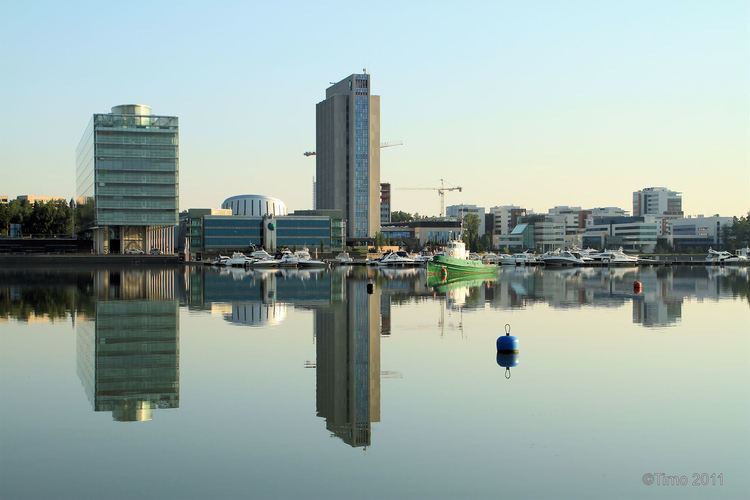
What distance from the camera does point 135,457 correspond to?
78.8ft

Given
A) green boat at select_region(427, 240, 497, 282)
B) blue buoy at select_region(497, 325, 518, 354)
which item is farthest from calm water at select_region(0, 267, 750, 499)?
green boat at select_region(427, 240, 497, 282)

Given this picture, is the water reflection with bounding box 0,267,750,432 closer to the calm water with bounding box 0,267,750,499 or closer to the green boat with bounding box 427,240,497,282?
the calm water with bounding box 0,267,750,499

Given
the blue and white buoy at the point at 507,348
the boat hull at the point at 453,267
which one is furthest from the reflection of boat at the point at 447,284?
the blue and white buoy at the point at 507,348

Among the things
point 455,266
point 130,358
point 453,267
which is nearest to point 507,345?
point 130,358

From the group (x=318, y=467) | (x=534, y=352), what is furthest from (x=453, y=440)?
(x=534, y=352)

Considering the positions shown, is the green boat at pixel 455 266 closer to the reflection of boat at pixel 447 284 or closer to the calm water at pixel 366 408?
the reflection of boat at pixel 447 284

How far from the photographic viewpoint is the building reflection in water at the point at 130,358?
31953 mm

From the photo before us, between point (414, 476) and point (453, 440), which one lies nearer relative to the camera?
point (414, 476)

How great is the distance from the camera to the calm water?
2208 centimetres

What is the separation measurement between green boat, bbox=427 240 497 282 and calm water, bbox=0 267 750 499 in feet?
263

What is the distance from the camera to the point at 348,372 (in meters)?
38.3

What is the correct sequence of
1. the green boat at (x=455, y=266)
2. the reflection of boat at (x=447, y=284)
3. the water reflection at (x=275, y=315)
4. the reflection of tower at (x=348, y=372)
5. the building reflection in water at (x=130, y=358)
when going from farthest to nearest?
the green boat at (x=455, y=266)
the reflection of boat at (x=447, y=284)
the water reflection at (x=275, y=315)
the building reflection in water at (x=130, y=358)
the reflection of tower at (x=348, y=372)

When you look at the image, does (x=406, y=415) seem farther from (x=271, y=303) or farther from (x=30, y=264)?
(x=30, y=264)

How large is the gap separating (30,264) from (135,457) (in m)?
190
